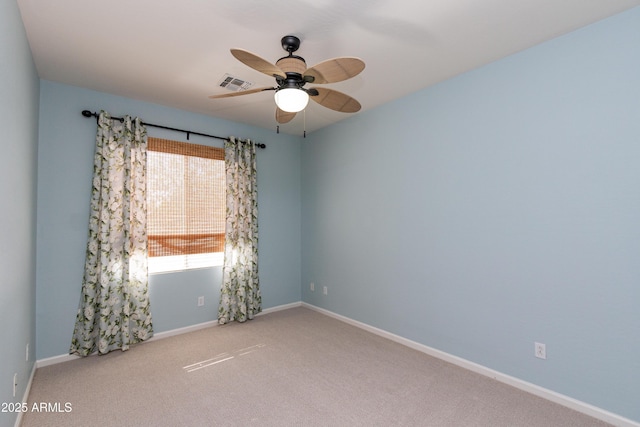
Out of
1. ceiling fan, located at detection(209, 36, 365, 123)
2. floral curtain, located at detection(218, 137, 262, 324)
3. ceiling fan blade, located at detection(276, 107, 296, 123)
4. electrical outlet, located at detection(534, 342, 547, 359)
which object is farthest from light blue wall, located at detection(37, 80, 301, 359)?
electrical outlet, located at detection(534, 342, 547, 359)

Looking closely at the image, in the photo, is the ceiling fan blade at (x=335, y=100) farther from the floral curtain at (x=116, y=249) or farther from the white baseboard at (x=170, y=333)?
the white baseboard at (x=170, y=333)

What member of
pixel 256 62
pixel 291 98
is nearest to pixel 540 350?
pixel 291 98

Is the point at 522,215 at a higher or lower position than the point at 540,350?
higher

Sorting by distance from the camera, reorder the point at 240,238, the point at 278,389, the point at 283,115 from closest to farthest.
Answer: the point at 278,389 < the point at 283,115 < the point at 240,238

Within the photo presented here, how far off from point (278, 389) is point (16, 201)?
2273mm

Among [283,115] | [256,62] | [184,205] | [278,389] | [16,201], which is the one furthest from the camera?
[184,205]

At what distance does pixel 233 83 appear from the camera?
3018 millimetres

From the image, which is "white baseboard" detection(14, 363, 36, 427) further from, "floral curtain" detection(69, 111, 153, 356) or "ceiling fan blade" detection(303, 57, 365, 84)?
"ceiling fan blade" detection(303, 57, 365, 84)

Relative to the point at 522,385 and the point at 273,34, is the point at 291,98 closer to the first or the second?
the point at 273,34

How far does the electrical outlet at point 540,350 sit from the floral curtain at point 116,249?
3770 millimetres

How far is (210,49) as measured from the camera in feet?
7.98

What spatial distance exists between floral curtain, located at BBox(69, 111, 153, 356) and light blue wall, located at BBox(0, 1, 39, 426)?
484 mm

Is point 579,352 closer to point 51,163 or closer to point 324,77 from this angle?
point 324,77

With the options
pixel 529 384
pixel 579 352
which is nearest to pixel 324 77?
pixel 579 352
